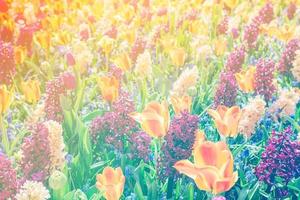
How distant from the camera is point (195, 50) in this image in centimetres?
348

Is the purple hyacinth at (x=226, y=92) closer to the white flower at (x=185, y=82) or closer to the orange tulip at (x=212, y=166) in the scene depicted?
the white flower at (x=185, y=82)

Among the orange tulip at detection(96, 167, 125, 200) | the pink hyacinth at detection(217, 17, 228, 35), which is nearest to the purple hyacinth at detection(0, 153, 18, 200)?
the orange tulip at detection(96, 167, 125, 200)

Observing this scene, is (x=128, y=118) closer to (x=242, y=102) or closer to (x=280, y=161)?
(x=280, y=161)

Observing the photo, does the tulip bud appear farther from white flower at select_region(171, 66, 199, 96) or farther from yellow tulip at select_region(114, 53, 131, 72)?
yellow tulip at select_region(114, 53, 131, 72)

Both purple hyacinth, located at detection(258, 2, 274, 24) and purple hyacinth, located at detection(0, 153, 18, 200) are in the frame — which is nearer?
purple hyacinth, located at detection(0, 153, 18, 200)

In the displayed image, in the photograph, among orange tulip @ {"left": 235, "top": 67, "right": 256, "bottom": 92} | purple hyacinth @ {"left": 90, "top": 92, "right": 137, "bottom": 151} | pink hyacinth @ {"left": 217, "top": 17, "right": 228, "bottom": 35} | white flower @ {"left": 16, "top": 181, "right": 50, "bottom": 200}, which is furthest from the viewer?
pink hyacinth @ {"left": 217, "top": 17, "right": 228, "bottom": 35}

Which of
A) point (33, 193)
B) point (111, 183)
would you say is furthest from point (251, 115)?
point (33, 193)

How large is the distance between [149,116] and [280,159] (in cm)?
44

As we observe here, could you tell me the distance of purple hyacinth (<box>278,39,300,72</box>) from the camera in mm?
2854

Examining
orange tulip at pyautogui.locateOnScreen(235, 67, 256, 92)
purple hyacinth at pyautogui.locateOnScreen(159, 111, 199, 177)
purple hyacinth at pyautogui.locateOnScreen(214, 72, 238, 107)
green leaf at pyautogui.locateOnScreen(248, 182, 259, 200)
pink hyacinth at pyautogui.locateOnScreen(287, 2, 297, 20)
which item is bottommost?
pink hyacinth at pyautogui.locateOnScreen(287, 2, 297, 20)

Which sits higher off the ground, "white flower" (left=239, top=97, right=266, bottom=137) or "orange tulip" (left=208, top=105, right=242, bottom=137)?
"orange tulip" (left=208, top=105, right=242, bottom=137)

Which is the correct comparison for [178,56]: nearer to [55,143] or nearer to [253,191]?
[253,191]

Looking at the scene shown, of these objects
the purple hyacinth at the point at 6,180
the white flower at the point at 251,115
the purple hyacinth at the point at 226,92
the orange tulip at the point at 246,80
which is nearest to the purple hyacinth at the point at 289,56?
the orange tulip at the point at 246,80

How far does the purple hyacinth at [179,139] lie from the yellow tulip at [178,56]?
4.08ft
